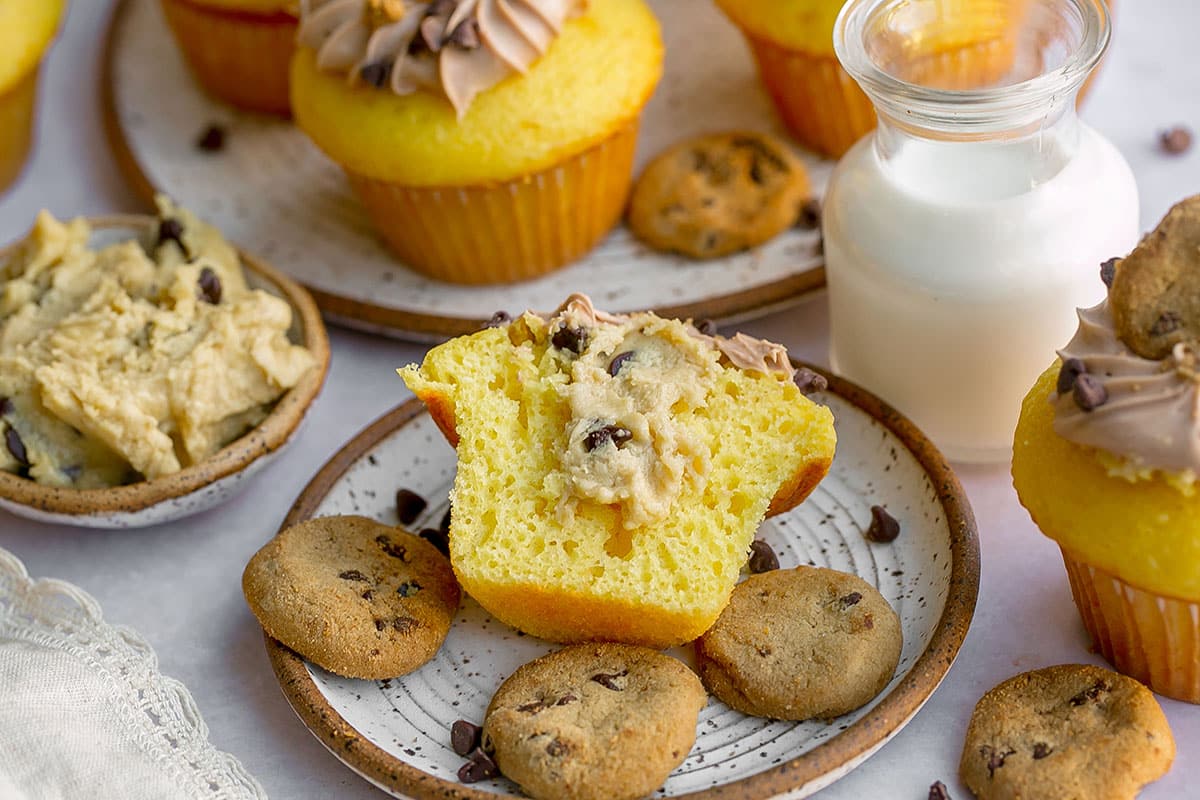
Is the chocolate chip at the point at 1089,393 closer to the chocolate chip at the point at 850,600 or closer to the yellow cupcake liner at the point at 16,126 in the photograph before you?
the chocolate chip at the point at 850,600

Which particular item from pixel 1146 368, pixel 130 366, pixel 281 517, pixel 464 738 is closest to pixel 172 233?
pixel 130 366

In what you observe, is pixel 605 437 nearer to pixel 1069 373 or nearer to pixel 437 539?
pixel 437 539

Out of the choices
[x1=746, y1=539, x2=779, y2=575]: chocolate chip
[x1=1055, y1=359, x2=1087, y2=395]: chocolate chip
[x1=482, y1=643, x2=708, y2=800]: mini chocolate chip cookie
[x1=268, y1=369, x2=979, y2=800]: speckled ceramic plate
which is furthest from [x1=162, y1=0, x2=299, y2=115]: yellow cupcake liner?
[x1=1055, y1=359, x2=1087, y2=395]: chocolate chip

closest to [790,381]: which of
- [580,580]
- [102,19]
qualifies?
[580,580]

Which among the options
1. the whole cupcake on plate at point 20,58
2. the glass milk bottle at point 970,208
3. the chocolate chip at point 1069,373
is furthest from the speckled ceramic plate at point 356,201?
the chocolate chip at point 1069,373

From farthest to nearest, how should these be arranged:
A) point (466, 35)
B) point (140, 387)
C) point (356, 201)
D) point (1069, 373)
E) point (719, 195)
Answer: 1. point (356, 201)
2. point (719, 195)
3. point (466, 35)
4. point (140, 387)
5. point (1069, 373)
